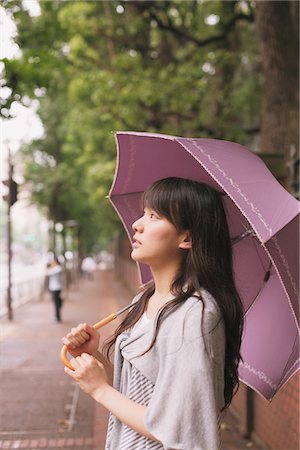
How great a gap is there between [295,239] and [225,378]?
543 mm

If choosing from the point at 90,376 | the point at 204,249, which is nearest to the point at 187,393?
the point at 90,376

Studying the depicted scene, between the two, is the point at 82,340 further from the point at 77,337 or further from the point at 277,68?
the point at 277,68

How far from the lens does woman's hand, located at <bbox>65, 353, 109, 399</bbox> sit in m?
2.07

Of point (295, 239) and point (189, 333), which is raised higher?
point (295, 239)

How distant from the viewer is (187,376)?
6.13ft

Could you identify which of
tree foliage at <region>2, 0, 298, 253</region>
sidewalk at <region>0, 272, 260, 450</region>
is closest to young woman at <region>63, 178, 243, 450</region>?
sidewalk at <region>0, 272, 260, 450</region>

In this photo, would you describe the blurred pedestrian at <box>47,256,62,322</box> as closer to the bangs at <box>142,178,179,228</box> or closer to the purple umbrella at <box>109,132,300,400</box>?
the purple umbrella at <box>109,132,300,400</box>

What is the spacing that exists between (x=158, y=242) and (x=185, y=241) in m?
0.09

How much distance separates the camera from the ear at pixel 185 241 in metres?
2.14

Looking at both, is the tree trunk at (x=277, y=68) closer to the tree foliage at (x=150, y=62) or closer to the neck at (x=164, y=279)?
the tree foliage at (x=150, y=62)

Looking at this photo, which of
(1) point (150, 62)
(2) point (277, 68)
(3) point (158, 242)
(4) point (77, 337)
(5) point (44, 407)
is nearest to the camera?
(3) point (158, 242)

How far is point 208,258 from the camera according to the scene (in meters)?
2.12

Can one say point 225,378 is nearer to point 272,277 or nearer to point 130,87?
point 272,277

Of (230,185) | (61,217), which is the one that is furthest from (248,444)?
(61,217)
